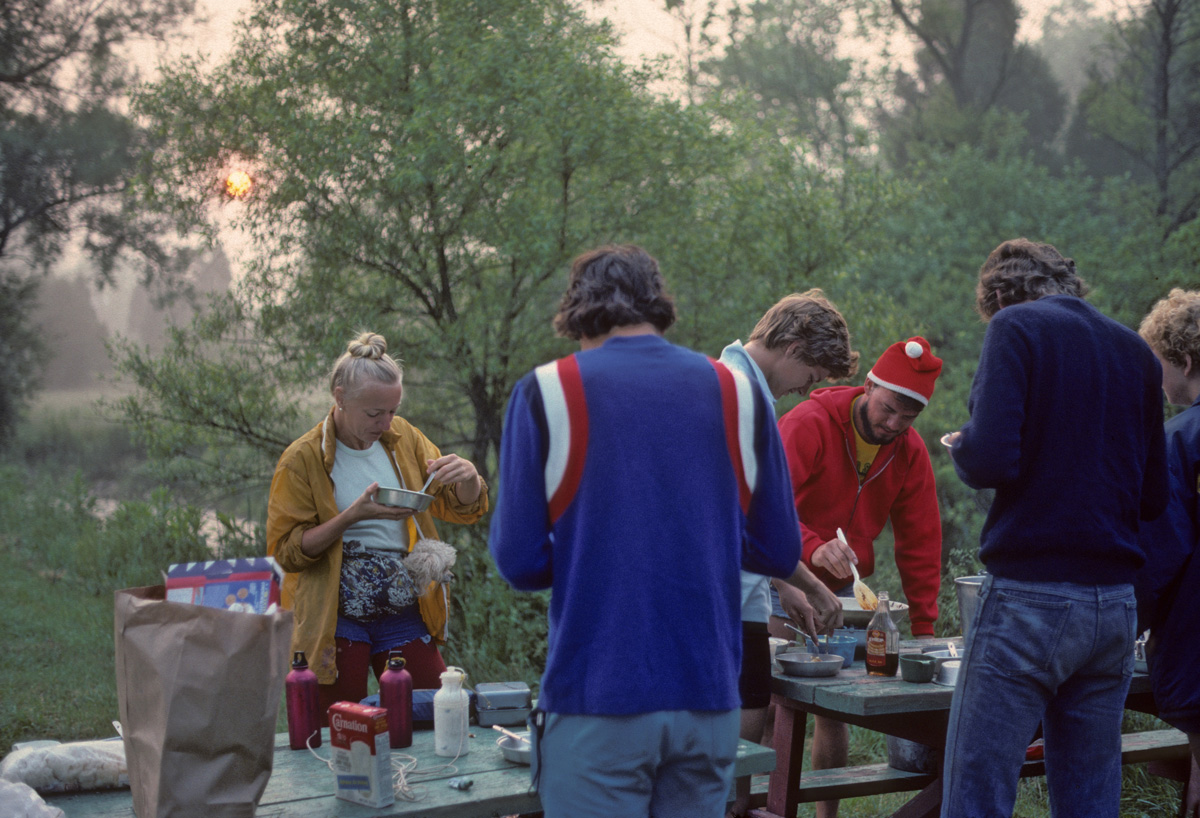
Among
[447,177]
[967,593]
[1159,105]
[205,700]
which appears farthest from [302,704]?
[1159,105]

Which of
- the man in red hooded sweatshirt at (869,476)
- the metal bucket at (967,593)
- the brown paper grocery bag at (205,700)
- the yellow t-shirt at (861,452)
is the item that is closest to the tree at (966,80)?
the man in red hooded sweatshirt at (869,476)

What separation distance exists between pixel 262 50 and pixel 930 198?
947 cm

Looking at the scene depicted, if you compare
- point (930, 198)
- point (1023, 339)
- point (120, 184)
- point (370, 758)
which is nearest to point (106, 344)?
point (120, 184)

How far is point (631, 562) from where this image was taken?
6.03 ft

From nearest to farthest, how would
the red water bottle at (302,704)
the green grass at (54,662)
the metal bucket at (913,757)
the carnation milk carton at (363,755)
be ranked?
the carnation milk carton at (363,755), the red water bottle at (302,704), the metal bucket at (913,757), the green grass at (54,662)

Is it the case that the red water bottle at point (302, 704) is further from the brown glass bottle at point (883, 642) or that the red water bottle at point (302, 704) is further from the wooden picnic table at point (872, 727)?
the brown glass bottle at point (883, 642)

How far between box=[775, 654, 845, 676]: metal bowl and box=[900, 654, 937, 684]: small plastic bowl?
0.19 meters

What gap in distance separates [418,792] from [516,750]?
28cm

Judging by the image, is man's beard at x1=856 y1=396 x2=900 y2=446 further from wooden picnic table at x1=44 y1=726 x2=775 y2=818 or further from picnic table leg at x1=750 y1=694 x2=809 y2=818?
wooden picnic table at x1=44 y1=726 x2=775 y2=818

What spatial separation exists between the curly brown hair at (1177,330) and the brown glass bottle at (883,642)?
114cm

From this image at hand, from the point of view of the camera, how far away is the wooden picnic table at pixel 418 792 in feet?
7.44

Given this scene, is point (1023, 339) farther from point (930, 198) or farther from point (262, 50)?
point (930, 198)

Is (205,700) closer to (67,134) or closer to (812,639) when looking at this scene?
(812,639)

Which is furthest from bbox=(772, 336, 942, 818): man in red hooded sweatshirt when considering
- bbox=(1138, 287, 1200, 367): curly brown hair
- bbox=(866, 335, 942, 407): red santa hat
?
bbox=(1138, 287, 1200, 367): curly brown hair
